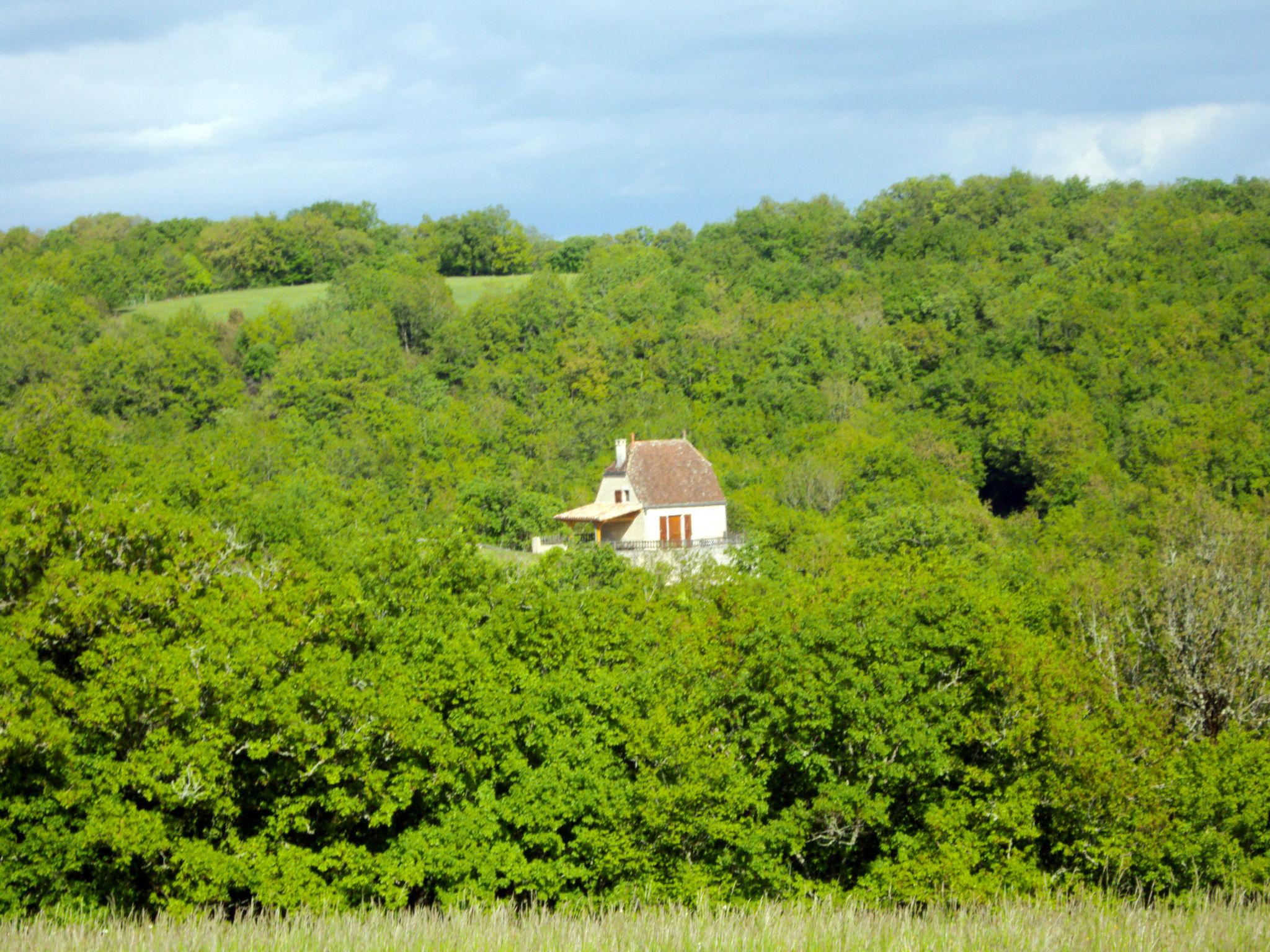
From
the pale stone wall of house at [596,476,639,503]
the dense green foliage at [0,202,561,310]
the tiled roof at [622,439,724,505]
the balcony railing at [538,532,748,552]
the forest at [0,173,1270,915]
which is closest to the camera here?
the forest at [0,173,1270,915]

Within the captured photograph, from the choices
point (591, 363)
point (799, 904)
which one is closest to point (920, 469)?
point (591, 363)

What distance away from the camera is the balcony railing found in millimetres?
52688

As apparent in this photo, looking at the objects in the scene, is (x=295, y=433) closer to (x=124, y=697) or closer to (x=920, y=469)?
(x=920, y=469)

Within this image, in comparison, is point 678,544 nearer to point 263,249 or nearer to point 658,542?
point 658,542

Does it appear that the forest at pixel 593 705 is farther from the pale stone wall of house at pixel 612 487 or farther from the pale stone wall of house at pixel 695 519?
the pale stone wall of house at pixel 612 487

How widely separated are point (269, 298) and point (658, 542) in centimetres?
7997

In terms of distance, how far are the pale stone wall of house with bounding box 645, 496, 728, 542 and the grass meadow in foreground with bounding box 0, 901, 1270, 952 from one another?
40386 mm

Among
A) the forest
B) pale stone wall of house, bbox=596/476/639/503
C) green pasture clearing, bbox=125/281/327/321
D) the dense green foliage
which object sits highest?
the dense green foliage

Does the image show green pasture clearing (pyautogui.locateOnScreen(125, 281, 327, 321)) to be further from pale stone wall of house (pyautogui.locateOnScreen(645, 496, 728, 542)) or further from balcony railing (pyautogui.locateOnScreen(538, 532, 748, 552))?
pale stone wall of house (pyautogui.locateOnScreen(645, 496, 728, 542))

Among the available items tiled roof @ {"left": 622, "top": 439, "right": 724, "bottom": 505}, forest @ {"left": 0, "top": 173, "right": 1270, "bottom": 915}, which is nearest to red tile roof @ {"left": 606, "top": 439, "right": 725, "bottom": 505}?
tiled roof @ {"left": 622, "top": 439, "right": 724, "bottom": 505}

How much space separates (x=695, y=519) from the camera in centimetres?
5525

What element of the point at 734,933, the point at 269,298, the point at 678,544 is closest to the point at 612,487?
the point at 678,544

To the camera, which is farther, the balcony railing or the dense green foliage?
the dense green foliage

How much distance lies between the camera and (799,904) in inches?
565
